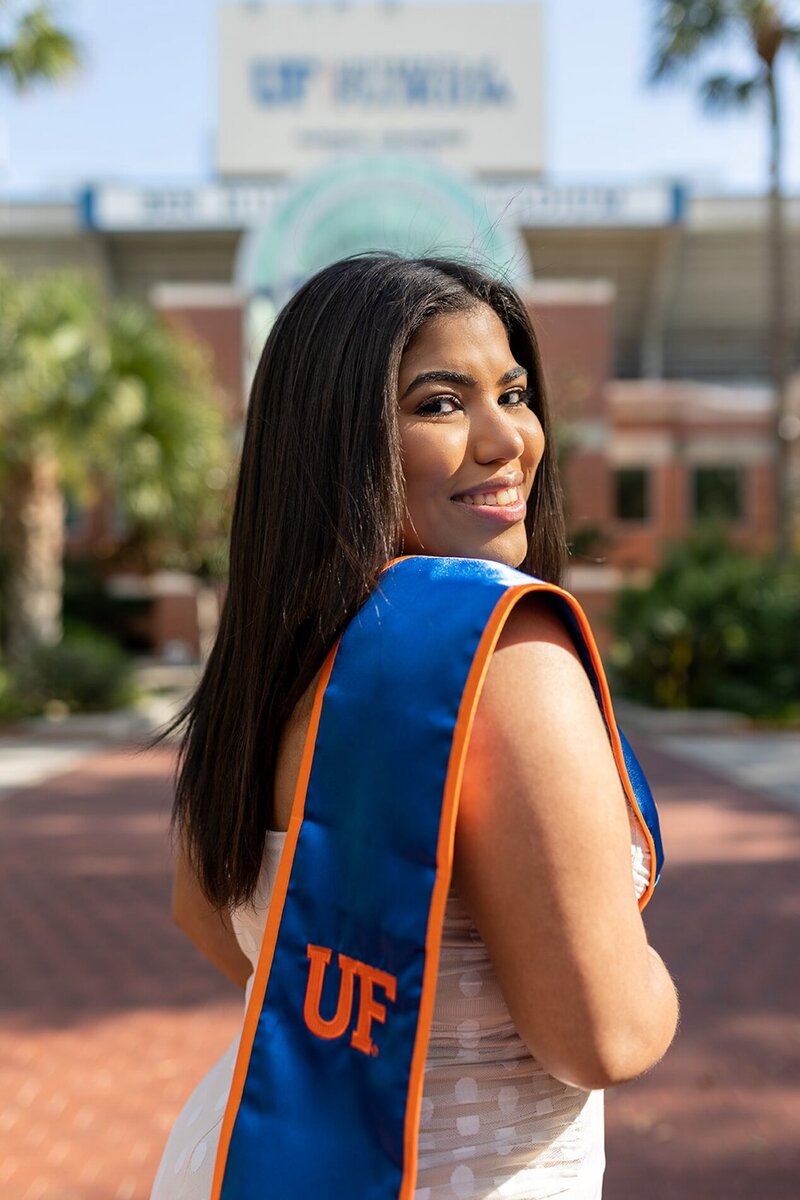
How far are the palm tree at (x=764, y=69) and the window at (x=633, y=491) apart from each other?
10487mm

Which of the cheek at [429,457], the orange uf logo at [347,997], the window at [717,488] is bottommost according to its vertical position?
the window at [717,488]

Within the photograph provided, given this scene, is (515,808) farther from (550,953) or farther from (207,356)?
(207,356)

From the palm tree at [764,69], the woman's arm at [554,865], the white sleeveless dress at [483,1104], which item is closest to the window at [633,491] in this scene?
the palm tree at [764,69]

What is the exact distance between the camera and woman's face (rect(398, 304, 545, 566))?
1.23 meters

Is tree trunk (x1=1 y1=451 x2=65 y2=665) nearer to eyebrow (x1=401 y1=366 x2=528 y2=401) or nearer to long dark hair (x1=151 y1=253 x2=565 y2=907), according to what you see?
long dark hair (x1=151 y1=253 x2=565 y2=907)

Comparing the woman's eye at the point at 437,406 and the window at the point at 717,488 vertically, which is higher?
the woman's eye at the point at 437,406

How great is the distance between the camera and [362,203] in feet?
42.9

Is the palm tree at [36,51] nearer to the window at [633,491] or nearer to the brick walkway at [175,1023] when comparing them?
the brick walkway at [175,1023]

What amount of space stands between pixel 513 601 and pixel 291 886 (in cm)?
34

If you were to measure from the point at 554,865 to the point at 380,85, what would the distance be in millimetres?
37403

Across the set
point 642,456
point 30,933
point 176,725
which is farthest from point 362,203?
point 642,456

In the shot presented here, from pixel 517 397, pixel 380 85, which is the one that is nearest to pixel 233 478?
pixel 517 397

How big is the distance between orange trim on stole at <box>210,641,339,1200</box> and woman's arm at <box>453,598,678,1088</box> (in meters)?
0.16

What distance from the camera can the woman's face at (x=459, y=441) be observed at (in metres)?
1.23
